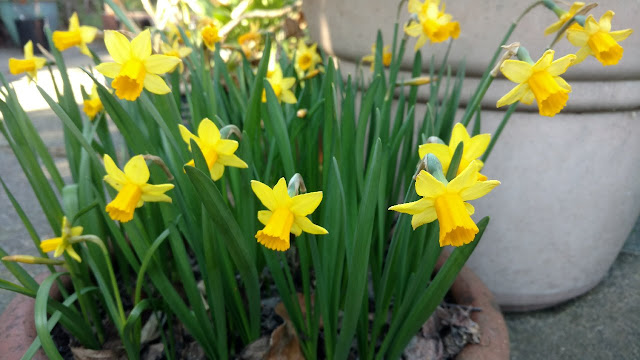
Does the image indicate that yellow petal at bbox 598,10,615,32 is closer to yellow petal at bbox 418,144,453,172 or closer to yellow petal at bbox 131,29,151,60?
yellow petal at bbox 418,144,453,172

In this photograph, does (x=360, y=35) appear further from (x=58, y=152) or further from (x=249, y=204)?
(x=58, y=152)

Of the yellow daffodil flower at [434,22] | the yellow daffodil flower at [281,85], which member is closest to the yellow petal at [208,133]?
the yellow daffodil flower at [281,85]

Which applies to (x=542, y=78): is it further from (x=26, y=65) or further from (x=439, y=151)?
(x=26, y=65)

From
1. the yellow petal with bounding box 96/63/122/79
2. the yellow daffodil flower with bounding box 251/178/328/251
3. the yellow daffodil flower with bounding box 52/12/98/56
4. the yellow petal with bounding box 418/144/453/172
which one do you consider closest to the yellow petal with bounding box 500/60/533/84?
the yellow petal with bounding box 418/144/453/172

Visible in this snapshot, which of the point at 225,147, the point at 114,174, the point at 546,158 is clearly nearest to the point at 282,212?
the point at 225,147

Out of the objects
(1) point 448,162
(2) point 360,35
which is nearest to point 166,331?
(1) point 448,162

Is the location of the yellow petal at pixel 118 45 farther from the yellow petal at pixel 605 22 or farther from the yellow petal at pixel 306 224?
the yellow petal at pixel 605 22
